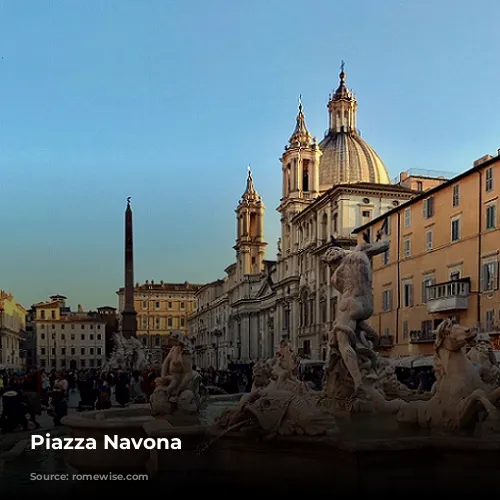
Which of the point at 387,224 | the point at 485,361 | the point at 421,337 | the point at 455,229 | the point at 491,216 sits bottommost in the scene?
the point at 421,337

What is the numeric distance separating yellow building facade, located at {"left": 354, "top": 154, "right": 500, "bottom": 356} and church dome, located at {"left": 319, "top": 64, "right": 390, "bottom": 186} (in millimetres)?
25836

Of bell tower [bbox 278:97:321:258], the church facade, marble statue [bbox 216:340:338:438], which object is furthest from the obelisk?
marble statue [bbox 216:340:338:438]

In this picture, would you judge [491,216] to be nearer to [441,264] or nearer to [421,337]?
[441,264]

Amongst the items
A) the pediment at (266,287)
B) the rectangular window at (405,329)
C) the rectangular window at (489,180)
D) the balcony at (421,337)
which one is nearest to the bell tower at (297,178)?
the pediment at (266,287)

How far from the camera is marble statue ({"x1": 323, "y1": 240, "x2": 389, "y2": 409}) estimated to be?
9.84 m

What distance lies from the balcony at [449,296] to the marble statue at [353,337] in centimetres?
2565

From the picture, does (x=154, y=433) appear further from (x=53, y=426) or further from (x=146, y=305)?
(x=146, y=305)

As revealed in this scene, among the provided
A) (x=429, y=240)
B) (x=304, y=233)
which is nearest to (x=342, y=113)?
(x=304, y=233)

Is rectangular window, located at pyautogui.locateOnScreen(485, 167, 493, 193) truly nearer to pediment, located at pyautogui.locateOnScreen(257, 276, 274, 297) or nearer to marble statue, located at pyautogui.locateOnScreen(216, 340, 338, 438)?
marble statue, located at pyautogui.locateOnScreen(216, 340, 338, 438)

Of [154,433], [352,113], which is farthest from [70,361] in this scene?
[154,433]

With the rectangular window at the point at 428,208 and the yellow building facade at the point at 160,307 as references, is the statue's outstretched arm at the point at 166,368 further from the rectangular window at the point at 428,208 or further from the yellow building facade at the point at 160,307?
the yellow building facade at the point at 160,307

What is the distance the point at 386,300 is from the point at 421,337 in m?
6.89

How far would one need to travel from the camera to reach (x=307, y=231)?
62.8 metres

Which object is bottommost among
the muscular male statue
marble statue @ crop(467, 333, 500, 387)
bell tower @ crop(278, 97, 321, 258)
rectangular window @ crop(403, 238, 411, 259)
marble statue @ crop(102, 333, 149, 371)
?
marble statue @ crop(102, 333, 149, 371)
